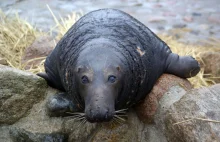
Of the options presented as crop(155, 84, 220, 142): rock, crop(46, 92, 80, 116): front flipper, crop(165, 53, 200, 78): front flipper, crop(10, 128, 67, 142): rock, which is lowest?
crop(10, 128, 67, 142): rock

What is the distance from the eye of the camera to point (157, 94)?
361 cm

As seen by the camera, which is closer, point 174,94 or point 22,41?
point 174,94

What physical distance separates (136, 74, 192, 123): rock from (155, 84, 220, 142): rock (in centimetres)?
21

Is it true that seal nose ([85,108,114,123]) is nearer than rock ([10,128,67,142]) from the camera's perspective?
Yes

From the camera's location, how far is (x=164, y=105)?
3.45m

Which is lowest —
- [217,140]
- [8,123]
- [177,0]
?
[177,0]

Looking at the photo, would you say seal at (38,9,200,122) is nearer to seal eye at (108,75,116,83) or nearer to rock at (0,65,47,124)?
seal eye at (108,75,116,83)

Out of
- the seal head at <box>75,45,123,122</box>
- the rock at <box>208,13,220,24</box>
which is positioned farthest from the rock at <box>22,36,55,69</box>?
the rock at <box>208,13,220,24</box>

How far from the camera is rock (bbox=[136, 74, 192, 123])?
354cm

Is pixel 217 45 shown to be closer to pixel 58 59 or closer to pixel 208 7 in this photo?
pixel 208 7

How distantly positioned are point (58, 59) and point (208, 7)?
563 cm

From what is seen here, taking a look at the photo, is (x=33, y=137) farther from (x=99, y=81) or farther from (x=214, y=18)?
(x=214, y=18)

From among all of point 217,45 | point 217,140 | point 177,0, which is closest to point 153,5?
point 177,0

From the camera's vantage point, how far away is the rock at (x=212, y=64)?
4.94 m
